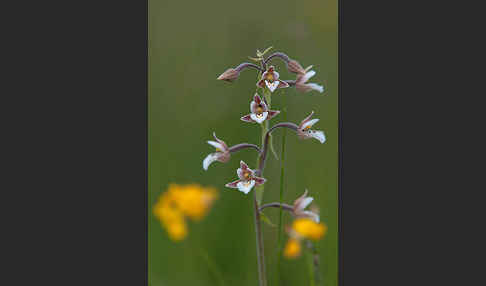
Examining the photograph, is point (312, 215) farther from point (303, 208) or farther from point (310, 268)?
point (310, 268)

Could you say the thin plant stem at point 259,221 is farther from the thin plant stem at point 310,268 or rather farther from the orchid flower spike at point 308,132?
the thin plant stem at point 310,268

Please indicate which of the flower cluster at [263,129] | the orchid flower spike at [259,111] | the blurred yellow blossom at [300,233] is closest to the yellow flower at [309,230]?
the blurred yellow blossom at [300,233]

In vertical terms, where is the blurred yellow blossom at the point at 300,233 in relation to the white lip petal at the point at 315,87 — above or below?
below

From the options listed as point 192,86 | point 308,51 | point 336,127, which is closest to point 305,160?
point 336,127

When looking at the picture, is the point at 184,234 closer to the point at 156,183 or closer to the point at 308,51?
the point at 156,183

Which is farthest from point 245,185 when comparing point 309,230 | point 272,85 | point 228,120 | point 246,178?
point 228,120

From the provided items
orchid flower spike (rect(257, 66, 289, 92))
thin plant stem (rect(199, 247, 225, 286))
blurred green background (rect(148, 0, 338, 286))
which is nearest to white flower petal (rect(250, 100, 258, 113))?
orchid flower spike (rect(257, 66, 289, 92))
